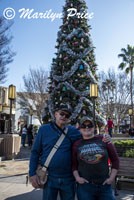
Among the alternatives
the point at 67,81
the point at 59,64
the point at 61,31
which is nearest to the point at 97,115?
the point at 67,81

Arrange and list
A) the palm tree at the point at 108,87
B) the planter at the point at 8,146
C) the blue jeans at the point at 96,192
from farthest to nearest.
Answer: the palm tree at the point at 108,87 → the planter at the point at 8,146 → the blue jeans at the point at 96,192

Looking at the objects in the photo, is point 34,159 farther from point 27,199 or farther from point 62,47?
point 62,47

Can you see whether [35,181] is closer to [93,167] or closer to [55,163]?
[55,163]

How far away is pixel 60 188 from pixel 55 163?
315mm

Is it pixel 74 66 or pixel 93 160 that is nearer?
pixel 93 160

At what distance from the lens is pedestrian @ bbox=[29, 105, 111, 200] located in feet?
7.88

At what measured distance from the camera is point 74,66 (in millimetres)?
12969

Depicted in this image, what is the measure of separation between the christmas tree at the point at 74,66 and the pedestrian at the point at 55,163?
951 cm

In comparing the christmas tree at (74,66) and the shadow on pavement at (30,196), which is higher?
the christmas tree at (74,66)

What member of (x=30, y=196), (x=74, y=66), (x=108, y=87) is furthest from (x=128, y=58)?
(x=30, y=196)

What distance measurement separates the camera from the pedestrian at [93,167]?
2258 millimetres

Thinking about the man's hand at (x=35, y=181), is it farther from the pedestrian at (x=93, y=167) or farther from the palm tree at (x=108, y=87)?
the palm tree at (x=108, y=87)

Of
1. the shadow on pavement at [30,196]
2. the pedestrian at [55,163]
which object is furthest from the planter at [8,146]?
the pedestrian at [55,163]

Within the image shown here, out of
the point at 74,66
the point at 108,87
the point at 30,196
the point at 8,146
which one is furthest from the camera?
the point at 108,87
